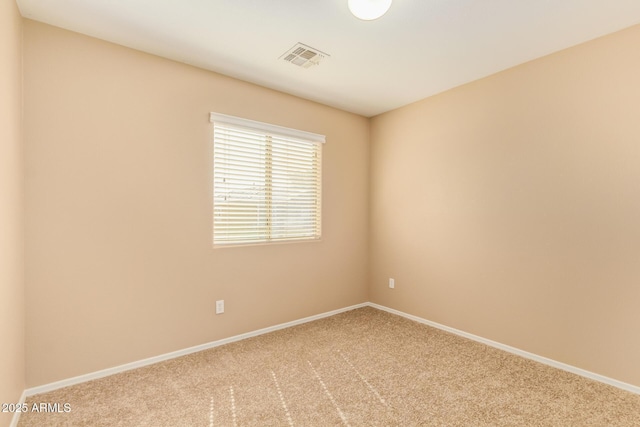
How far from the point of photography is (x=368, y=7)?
68.7 inches

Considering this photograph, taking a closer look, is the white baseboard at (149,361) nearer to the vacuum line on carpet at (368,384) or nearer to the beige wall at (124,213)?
the beige wall at (124,213)

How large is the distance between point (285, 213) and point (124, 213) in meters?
A: 1.50

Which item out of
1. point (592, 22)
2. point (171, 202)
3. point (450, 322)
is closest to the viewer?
point (592, 22)

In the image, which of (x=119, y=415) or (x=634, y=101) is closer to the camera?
(x=119, y=415)

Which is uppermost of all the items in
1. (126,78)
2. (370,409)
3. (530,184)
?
(126,78)

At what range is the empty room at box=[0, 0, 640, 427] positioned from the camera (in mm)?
1911

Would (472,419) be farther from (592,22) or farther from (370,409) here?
(592,22)

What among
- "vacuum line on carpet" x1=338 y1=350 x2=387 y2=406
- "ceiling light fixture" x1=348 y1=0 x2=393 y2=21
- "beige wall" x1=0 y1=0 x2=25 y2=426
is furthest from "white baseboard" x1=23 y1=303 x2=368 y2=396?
"ceiling light fixture" x1=348 y1=0 x2=393 y2=21

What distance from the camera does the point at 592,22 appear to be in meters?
2.04

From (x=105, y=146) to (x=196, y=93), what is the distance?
867 millimetres

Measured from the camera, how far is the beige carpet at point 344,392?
1796 millimetres

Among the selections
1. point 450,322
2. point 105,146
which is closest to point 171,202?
point 105,146

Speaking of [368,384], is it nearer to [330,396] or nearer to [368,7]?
[330,396]

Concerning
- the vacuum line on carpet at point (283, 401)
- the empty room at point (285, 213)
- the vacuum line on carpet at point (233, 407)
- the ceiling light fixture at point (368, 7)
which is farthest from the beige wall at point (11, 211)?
the ceiling light fixture at point (368, 7)
